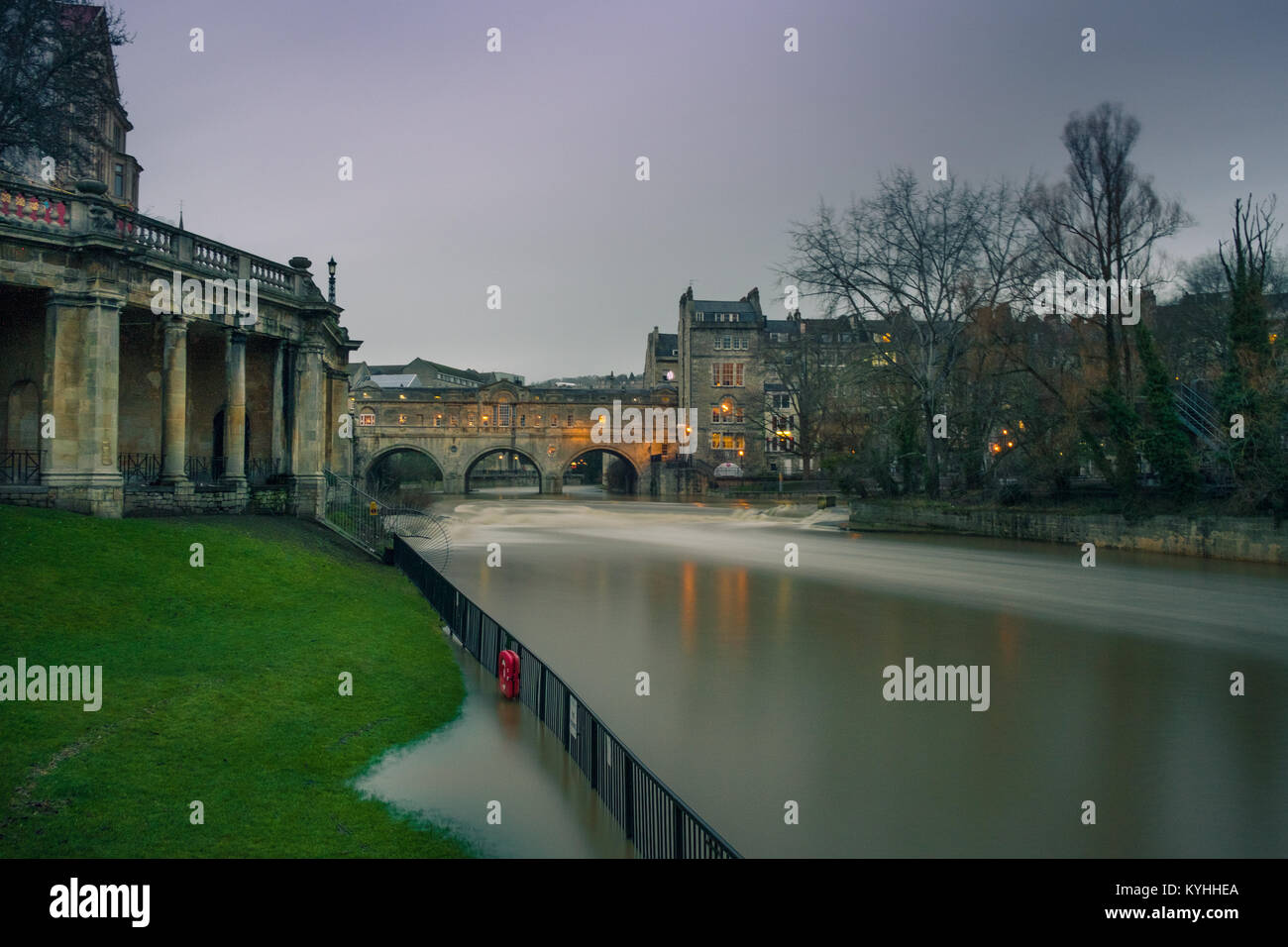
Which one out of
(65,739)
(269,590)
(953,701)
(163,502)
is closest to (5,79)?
(163,502)

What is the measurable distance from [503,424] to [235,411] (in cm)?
6903

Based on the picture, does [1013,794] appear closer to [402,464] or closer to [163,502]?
[163,502]

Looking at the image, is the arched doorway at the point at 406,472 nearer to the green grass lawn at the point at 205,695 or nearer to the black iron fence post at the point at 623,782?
the green grass lawn at the point at 205,695

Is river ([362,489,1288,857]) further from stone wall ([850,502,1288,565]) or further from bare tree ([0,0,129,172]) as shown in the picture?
bare tree ([0,0,129,172])

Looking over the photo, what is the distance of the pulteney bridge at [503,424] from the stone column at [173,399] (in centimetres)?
6903

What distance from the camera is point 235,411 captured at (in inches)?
850

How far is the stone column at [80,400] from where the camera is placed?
660 inches

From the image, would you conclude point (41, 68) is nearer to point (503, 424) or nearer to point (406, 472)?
point (503, 424)

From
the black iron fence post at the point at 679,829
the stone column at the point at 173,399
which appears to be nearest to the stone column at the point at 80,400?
the stone column at the point at 173,399

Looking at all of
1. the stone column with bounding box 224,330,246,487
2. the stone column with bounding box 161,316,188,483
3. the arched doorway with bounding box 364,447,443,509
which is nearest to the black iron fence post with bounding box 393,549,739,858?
the stone column with bounding box 161,316,188,483

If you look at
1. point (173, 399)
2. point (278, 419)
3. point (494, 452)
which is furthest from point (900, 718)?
point (494, 452)

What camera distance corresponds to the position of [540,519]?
51.1 m

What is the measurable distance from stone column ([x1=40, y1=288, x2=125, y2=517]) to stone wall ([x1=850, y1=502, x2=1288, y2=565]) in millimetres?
32119

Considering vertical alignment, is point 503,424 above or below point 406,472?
above
